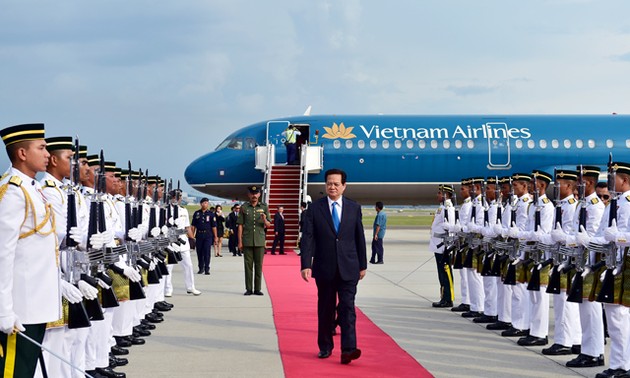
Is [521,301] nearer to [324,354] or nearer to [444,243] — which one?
[444,243]

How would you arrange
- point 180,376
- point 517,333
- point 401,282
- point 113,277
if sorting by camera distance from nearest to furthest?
point 180,376 < point 113,277 < point 517,333 < point 401,282

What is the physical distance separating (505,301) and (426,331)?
1061mm

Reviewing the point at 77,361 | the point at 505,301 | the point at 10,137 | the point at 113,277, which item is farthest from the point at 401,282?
the point at 10,137

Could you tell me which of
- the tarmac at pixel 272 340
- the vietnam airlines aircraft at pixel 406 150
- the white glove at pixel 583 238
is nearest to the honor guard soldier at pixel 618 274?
the white glove at pixel 583 238

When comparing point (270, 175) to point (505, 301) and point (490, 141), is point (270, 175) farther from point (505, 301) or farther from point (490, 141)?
point (505, 301)

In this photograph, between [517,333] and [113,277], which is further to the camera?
[517,333]

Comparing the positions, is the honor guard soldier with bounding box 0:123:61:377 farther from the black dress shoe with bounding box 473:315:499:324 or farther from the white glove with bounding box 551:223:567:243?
the black dress shoe with bounding box 473:315:499:324

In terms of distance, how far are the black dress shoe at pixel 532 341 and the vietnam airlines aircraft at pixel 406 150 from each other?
15.6 m

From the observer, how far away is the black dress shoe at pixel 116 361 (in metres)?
7.54

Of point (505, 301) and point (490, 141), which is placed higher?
point (490, 141)

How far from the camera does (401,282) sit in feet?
50.9

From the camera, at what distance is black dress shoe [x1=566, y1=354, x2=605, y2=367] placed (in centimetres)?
769

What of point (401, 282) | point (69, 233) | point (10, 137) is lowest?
point (401, 282)

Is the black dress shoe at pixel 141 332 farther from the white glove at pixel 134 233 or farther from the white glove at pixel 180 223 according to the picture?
the white glove at pixel 180 223
